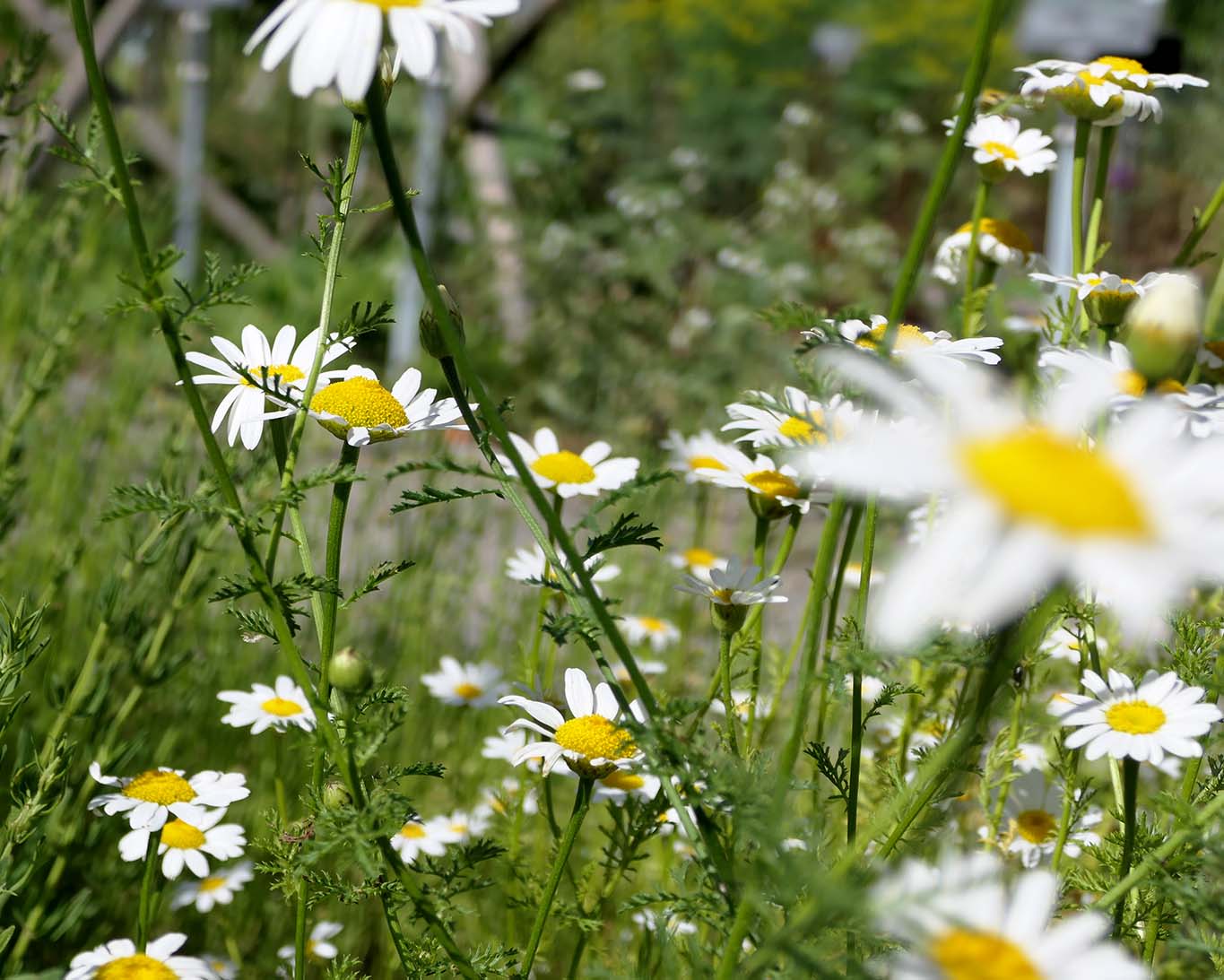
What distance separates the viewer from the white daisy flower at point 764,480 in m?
0.95

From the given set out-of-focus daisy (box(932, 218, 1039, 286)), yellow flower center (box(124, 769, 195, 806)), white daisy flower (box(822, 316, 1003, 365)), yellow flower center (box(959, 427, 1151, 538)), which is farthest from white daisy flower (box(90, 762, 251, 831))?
out-of-focus daisy (box(932, 218, 1039, 286))

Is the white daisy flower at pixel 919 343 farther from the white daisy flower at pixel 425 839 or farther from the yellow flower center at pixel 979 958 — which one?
the white daisy flower at pixel 425 839

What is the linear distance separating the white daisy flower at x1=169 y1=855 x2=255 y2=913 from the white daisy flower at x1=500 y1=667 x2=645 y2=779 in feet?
1.36

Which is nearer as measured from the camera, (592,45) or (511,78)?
(511,78)

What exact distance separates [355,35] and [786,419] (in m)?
0.47

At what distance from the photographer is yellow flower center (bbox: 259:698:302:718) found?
3.54 ft

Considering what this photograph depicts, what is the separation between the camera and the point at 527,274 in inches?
163

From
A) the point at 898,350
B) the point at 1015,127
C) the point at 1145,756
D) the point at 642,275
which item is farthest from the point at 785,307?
the point at 642,275

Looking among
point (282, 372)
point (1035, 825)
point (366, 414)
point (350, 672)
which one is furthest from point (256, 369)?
point (1035, 825)

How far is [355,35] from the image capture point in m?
0.54

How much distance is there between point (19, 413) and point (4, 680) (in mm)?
596

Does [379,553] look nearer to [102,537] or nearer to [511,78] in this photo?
[102,537]

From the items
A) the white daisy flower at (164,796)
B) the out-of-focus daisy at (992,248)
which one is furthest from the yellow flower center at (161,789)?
the out-of-focus daisy at (992,248)

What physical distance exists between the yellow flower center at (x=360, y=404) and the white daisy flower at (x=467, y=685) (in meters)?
0.58
